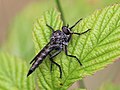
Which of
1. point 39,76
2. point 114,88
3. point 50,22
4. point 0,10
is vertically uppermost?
point 0,10

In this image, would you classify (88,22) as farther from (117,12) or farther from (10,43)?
(10,43)

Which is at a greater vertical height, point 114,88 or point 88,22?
point 88,22

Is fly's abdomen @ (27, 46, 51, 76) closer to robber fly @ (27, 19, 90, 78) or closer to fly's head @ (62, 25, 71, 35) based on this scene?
robber fly @ (27, 19, 90, 78)

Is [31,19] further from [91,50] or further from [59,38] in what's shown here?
[91,50]

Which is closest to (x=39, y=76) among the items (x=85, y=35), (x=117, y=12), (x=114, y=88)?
(x=85, y=35)

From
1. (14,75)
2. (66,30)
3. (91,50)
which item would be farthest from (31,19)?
(91,50)

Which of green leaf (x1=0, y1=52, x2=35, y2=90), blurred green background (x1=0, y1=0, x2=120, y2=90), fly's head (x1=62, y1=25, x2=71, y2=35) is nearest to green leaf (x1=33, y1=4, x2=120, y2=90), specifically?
green leaf (x1=0, y1=52, x2=35, y2=90)

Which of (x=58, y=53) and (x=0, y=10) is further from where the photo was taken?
(x=0, y=10)
